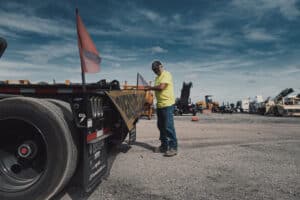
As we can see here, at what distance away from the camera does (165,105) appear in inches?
201

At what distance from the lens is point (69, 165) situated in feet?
8.16

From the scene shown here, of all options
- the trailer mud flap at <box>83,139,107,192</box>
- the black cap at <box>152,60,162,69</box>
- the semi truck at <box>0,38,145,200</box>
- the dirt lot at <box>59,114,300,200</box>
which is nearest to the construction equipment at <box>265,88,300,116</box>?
the dirt lot at <box>59,114,300,200</box>

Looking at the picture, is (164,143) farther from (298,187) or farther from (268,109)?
(268,109)

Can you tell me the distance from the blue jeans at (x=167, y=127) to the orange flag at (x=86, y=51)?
235cm

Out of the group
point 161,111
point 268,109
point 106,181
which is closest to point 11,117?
point 106,181

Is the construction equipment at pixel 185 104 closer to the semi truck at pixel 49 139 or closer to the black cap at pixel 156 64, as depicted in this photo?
the black cap at pixel 156 64

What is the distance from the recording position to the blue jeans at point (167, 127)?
4.99 m

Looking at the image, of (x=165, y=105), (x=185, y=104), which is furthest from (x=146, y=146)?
(x=185, y=104)

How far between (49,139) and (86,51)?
978 mm

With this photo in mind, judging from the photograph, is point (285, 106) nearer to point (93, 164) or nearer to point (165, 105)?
point (165, 105)

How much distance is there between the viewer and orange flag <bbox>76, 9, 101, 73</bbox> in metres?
2.51

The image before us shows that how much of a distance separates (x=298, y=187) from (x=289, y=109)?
19.3 metres

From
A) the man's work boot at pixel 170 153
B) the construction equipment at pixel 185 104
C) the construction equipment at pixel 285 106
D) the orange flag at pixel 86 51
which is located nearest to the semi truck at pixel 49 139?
the orange flag at pixel 86 51

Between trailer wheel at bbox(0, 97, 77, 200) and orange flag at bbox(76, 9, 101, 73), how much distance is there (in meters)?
0.57
